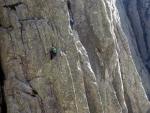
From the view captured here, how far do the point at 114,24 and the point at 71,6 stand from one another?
22.1 feet

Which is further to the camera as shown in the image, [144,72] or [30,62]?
[144,72]

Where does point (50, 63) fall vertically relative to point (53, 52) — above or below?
below

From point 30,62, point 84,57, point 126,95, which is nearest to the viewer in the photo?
point 30,62

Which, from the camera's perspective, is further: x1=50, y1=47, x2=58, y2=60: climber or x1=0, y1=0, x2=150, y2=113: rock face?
x1=50, y1=47, x2=58, y2=60: climber

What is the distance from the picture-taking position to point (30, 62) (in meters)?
28.3

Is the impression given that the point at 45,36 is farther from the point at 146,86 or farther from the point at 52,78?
the point at 146,86

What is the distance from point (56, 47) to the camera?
2916 cm

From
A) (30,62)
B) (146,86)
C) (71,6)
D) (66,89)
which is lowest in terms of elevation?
(146,86)

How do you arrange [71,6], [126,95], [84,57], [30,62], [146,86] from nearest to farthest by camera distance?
1. [30,62]
2. [84,57]
3. [71,6]
4. [126,95]
5. [146,86]

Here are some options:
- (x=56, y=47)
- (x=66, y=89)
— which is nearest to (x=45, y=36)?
(x=56, y=47)

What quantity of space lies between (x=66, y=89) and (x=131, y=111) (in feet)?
38.0

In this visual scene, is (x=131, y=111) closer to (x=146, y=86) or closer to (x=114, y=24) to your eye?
(x=114, y=24)

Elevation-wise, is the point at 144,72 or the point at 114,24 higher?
the point at 114,24

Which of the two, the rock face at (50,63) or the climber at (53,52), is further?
the climber at (53,52)
